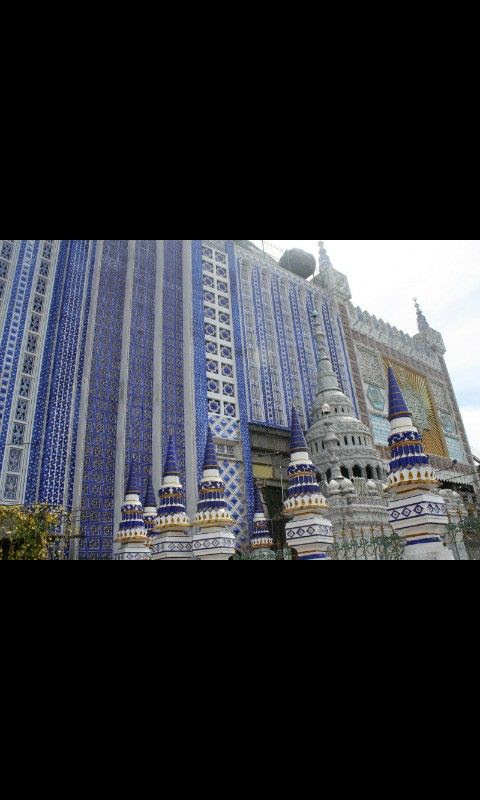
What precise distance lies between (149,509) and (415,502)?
604cm

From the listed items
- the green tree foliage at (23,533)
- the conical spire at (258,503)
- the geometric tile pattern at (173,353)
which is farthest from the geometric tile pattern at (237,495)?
the green tree foliage at (23,533)

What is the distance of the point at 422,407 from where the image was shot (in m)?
19.3

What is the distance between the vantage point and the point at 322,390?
14.2m

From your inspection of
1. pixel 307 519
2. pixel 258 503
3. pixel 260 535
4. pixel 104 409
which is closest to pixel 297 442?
pixel 307 519

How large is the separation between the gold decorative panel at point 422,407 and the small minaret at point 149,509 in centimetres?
1114

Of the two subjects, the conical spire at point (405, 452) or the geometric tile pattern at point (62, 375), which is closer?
the conical spire at point (405, 452)

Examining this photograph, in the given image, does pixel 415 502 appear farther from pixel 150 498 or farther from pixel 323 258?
pixel 323 258

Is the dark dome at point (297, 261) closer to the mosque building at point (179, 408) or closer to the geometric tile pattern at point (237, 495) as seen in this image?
the mosque building at point (179, 408)

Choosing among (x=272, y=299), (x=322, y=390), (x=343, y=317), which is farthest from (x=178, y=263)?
(x=343, y=317)

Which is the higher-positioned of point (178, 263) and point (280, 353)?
point (178, 263)

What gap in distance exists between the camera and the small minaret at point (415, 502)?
5.34 metres

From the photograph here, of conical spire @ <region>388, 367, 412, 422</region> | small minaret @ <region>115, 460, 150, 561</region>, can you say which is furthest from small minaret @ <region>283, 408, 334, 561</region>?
small minaret @ <region>115, 460, 150, 561</region>

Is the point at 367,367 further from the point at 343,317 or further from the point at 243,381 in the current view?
the point at 243,381
